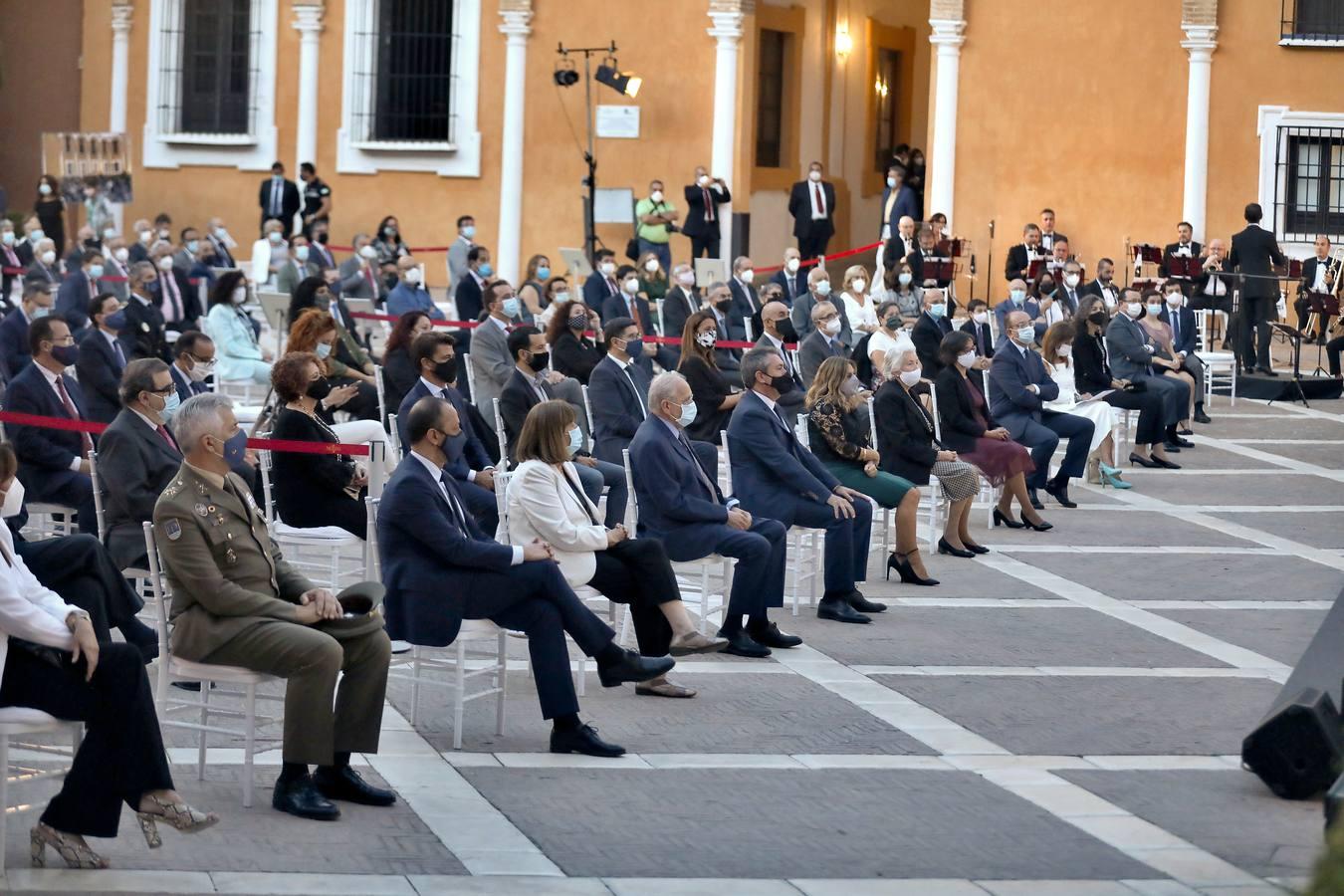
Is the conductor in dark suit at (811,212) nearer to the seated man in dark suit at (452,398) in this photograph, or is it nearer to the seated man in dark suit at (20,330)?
the seated man in dark suit at (20,330)

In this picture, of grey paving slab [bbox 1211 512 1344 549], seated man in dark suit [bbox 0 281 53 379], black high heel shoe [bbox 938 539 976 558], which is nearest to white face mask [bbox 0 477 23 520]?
seated man in dark suit [bbox 0 281 53 379]

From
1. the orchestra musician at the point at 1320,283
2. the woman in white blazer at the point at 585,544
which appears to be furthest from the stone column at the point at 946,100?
the woman in white blazer at the point at 585,544

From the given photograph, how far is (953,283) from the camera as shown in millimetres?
27578

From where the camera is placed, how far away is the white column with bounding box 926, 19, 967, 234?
27703 millimetres

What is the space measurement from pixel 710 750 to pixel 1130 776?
1.55 metres

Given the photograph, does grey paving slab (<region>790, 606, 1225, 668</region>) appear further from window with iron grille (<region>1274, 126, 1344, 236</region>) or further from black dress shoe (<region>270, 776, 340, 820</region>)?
window with iron grille (<region>1274, 126, 1344, 236</region>)

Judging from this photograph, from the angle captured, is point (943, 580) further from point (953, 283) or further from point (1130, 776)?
point (953, 283)

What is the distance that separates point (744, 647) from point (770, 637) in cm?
26

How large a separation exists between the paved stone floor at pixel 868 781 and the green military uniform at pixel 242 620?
0.31 metres

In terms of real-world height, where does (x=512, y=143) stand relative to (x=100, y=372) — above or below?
above

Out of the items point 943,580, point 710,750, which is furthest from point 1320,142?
point 710,750

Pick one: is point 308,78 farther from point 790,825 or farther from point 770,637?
point 790,825

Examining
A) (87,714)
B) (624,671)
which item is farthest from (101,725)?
(624,671)

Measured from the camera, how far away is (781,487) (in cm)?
1131
